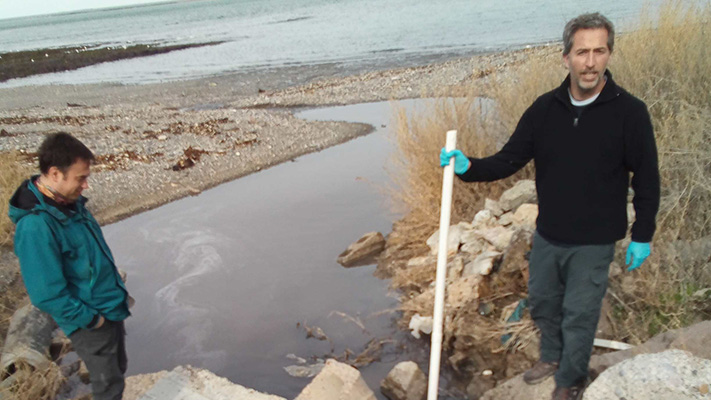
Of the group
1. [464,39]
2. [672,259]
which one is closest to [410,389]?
[672,259]

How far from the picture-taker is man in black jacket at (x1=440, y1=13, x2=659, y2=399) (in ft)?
8.02

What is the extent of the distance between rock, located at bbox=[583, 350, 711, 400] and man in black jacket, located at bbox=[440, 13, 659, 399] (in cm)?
32

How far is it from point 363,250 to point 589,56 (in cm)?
430

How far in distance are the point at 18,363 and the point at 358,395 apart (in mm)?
2747

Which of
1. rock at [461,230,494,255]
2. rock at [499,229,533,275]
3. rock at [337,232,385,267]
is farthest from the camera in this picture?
rock at [337,232,385,267]

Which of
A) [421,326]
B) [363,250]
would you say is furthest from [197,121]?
[421,326]

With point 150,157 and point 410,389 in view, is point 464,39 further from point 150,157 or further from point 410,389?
point 410,389

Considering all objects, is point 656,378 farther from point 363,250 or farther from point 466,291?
point 363,250

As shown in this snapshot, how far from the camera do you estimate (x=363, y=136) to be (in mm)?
11336

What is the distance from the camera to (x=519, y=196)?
5.64 metres

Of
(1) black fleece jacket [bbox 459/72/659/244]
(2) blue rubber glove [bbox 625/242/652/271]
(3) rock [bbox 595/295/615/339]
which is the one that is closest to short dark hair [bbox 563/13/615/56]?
(1) black fleece jacket [bbox 459/72/659/244]

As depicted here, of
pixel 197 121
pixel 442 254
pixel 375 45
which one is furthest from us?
pixel 375 45

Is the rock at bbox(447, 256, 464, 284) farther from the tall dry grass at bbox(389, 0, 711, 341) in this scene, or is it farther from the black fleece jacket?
the black fleece jacket

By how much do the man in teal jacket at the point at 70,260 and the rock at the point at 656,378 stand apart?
239 centimetres
